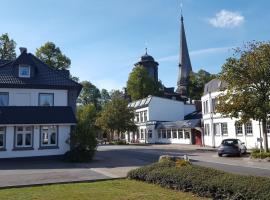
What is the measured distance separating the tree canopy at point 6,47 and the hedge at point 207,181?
41181mm

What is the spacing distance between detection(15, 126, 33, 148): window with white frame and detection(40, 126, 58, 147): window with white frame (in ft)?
2.85

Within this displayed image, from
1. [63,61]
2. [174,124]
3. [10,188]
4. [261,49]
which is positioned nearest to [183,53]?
[174,124]

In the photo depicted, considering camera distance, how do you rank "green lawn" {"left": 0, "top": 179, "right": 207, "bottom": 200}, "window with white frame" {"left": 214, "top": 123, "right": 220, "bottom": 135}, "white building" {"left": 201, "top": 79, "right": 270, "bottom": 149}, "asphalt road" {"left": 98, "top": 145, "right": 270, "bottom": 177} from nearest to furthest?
"green lawn" {"left": 0, "top": 179, "right": 207, "bottom": 200} < "asphalt road" {"left": 98, "top": 145, "right": 270, "bottom": 177} < "white building" {"left": 201, "top": 79, "right": 270, "bottom": 149} < "window with white frame" {"left": 214, "top": 123, "right": 220, "bottom": 135}

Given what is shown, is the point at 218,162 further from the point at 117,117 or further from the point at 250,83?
the point at 117,117

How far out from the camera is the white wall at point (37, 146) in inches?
1137

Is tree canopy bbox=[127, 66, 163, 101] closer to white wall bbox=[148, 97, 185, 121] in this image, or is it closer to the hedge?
white wall bbox=[148, 97, 185, 121]

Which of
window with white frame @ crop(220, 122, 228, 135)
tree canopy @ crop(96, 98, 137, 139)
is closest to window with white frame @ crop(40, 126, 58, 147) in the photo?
window with white frame @ crop(220, 122, 228, 135)

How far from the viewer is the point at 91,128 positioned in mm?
29359

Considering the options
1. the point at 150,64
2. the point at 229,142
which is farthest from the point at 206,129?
the point at 150,64

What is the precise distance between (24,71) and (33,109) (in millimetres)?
3768

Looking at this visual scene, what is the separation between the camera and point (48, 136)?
99.8ft

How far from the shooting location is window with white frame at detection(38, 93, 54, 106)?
103 feet

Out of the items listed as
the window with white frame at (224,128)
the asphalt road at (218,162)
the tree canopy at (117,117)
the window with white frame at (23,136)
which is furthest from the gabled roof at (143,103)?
the window with white frame at (23,136)

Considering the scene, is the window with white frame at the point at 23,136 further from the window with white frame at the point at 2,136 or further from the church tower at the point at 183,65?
the church tower at the point at 183,65
